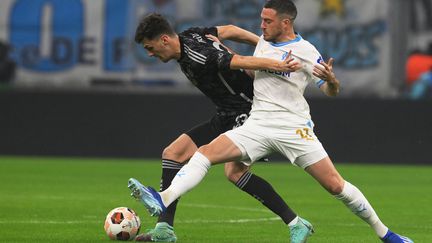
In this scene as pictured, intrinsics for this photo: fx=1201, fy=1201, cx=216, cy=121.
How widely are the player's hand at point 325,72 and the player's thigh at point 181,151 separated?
62.1 inches

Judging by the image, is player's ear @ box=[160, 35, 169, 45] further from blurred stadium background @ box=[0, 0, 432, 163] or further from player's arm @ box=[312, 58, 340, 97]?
blurred stadium background @ box=[0, 0, 432, 163]

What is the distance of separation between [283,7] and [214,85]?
111 cm

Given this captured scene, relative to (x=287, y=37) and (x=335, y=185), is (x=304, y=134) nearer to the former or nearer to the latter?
(x=335, y=185)

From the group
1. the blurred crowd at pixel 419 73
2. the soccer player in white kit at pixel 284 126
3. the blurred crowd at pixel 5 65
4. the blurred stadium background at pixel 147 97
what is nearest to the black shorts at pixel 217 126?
the soccer player in white kit at pixel 284 126

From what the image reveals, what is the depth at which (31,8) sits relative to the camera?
963 inches

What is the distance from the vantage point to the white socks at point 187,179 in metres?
9.38

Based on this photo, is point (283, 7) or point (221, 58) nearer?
point (283, 7)

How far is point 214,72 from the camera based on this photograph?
10.3 m

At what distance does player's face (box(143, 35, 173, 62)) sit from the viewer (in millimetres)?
10070

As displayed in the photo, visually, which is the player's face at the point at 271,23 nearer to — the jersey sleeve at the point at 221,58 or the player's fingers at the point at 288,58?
the player's fingers at the point at 288,58

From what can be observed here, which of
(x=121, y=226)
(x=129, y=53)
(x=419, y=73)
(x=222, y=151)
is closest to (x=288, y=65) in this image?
(x=222, y=151)

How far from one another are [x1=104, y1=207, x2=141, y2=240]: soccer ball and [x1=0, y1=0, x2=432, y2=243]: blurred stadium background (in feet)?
18.0

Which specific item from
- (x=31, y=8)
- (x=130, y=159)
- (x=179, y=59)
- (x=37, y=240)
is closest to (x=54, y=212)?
(x=37, y=240)

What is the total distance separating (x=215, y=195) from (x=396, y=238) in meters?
6.36
